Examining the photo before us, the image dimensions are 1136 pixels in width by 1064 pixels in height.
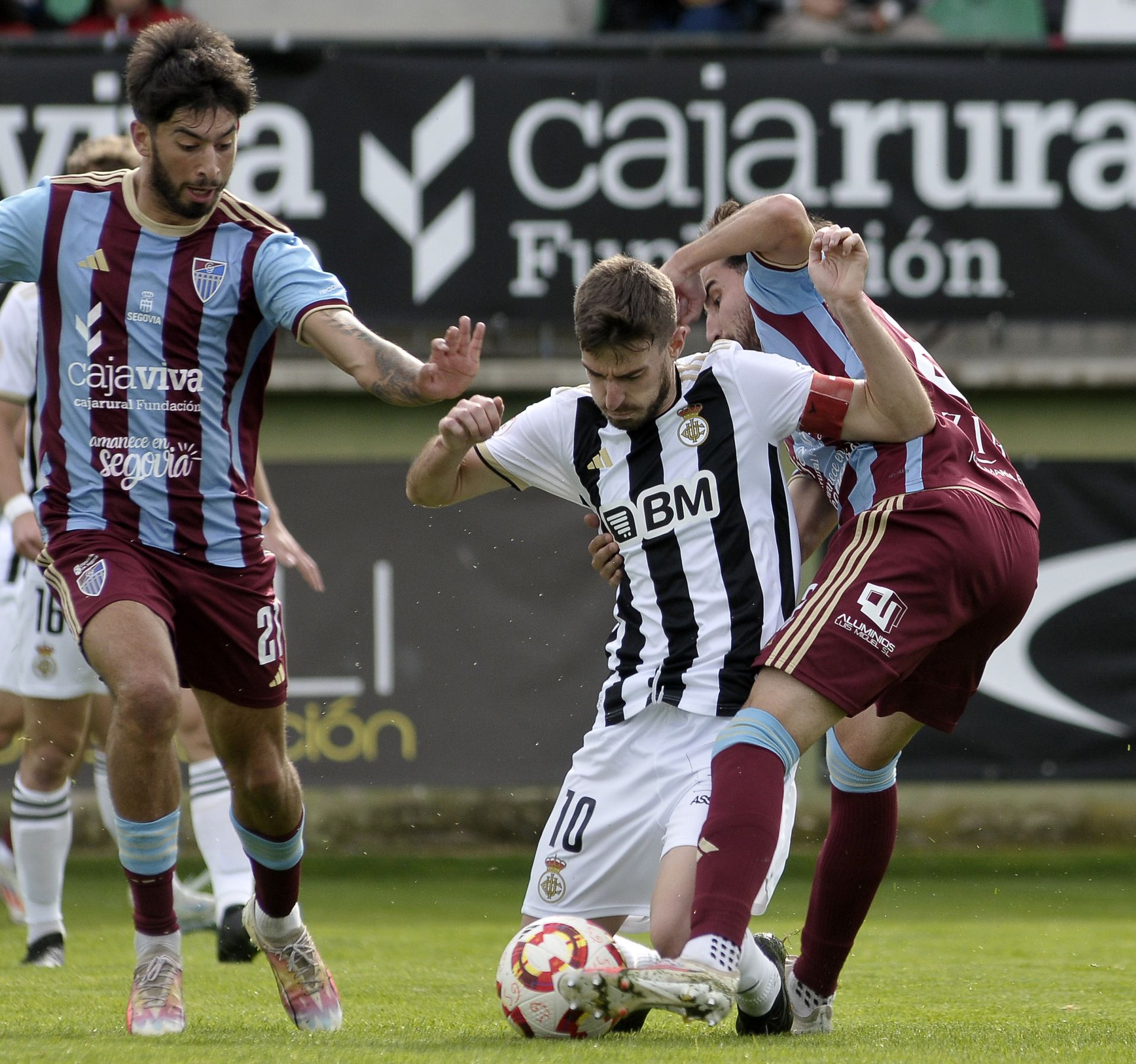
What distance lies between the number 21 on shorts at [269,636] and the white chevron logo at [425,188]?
4667 mm

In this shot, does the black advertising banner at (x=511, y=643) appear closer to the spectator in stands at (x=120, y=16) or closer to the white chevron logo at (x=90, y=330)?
the spectator in stands at (x=120, y=16)

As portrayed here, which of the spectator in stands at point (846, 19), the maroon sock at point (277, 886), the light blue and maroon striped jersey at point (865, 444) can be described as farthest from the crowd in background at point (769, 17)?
the maroon sock at point (277, 886)

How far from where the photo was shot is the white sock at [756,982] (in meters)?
3.60

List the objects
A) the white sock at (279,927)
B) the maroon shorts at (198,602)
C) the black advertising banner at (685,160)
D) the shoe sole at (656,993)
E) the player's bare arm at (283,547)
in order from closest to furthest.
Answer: the shoe sole at (656,993), the maroon shorts at (198,602), the white sock at (279,927), the player's bare arm at (283,547), the black advertising banner at (685,160)

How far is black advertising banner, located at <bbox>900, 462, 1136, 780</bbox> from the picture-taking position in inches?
325

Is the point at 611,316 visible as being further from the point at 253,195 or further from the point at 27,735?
the point at 253,195

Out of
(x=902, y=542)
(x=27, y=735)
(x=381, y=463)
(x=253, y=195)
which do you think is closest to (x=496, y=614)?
(x=381, y=463)

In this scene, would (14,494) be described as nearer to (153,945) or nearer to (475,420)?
(153,945)

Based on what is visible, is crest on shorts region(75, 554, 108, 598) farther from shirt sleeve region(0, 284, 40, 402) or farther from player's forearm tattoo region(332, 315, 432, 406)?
shirt sleeve region(0, 284, 40, 402)

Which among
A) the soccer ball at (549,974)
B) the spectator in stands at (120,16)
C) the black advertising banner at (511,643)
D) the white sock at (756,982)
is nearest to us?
the soccer ball at (549,974)

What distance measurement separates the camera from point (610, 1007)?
3.19 m

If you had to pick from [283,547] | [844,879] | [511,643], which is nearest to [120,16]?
[511,643]

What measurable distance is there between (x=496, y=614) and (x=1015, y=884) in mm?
2767

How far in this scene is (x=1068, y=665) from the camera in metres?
8.34
